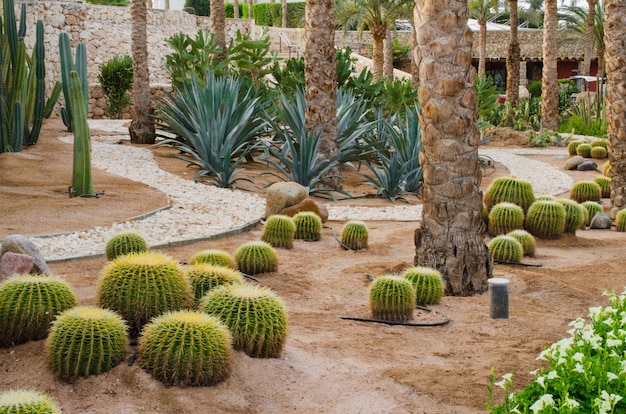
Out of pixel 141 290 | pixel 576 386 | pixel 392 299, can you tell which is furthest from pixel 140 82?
pixel 576 386

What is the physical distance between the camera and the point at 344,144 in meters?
11.9

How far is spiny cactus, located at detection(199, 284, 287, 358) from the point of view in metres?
4.24

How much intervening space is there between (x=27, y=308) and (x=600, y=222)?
23.9 feet

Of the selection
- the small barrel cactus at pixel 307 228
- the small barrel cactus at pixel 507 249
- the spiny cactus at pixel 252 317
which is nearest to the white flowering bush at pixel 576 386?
the spiny cactus at pixel 252 317

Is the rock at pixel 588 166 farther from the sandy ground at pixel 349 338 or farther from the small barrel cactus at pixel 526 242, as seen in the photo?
the small barrel cactus at pixel 526 242

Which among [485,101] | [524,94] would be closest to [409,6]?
[524,94]

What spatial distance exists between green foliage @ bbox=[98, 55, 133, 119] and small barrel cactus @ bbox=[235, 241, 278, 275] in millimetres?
15358

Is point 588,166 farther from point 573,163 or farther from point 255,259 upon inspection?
point 255,259

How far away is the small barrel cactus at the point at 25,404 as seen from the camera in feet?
9.91

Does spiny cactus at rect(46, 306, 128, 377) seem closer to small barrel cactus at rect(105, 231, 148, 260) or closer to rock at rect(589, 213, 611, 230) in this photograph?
small barrel cactus at rect(105, 231, 148, 260)

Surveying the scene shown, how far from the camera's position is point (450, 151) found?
610 cm

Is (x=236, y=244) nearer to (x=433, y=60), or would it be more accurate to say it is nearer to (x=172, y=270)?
(x=433, y=60)

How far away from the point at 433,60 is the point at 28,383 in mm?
3802

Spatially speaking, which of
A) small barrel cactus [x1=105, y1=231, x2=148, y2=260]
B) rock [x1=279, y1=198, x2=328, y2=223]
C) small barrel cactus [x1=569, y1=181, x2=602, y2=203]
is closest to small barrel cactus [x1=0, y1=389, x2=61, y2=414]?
small barrel cactus [x1=105, y1=231, x2=148, y2=260]
